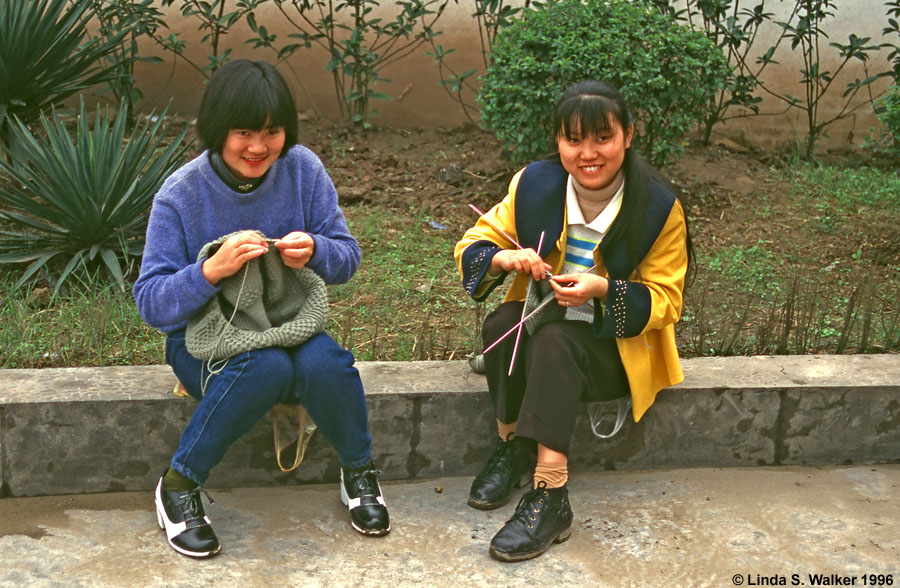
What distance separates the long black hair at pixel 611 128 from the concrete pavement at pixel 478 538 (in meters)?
0.77

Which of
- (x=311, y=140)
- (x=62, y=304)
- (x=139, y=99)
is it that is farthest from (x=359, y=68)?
(x=62, y=304)

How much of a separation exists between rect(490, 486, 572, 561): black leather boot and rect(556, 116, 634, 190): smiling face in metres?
0.91

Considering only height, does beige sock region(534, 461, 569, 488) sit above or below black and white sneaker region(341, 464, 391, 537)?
above

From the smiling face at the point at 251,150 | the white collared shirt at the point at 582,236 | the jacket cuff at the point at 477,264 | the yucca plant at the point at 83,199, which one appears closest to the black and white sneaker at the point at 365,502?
the jacket cuff at the point at 477,264

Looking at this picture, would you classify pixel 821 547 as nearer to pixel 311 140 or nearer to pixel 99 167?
pixel 99 167

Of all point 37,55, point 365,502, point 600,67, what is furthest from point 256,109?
point 37,55

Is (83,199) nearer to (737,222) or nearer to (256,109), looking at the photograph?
(256,109)

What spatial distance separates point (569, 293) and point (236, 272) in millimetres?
917

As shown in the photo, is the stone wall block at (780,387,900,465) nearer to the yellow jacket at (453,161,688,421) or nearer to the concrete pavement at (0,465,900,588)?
the concrete pavement at (0,465,900,588)

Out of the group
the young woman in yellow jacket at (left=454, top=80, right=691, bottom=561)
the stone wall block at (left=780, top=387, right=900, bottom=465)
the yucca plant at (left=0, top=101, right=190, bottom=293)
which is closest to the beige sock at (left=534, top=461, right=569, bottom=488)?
the young woman in yellow jacket at (left=454, top=80, right=691, bottom=561)

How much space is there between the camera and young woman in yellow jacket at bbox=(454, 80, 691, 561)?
10.4 feet

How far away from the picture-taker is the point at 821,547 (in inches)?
122

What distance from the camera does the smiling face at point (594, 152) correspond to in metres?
3.19

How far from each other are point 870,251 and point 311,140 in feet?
10.0
